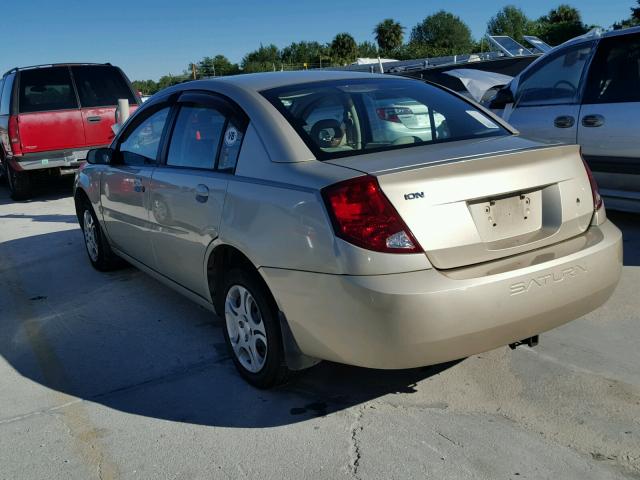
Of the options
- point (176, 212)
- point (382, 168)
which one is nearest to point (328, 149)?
point (382, 168)

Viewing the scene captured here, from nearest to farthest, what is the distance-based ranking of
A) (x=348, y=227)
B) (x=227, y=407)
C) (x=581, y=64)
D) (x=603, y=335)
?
(x=348, y=227) → (x=227, y=407) → (x=603, y=335) → (x=581, y=64)

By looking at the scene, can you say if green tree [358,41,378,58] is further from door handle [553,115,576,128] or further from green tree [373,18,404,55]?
door handle [553,115,576,128]

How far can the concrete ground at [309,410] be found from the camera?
2.78 metres

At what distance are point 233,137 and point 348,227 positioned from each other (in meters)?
1.12

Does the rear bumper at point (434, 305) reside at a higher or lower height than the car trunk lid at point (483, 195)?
lower

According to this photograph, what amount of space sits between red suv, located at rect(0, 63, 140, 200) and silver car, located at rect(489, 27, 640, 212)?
6.58 metres

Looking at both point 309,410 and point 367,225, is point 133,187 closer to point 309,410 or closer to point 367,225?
point 309,410

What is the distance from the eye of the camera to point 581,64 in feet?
19.8

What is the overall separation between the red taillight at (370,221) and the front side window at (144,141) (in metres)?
2.05

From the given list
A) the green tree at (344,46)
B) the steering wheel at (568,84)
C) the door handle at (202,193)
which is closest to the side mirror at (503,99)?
the steering wheel at (568,84)

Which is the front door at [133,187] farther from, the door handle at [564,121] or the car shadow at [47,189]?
the car shadow at [47,189]

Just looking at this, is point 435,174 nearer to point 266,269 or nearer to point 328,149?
point 328,149

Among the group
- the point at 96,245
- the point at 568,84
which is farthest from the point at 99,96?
the point at 568,84

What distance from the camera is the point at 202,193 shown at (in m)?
3.63
